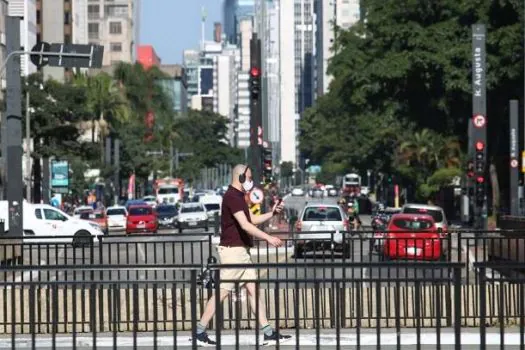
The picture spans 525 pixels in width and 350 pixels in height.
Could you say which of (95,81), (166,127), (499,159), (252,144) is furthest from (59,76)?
(252,144)

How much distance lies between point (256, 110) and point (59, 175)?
29.3m

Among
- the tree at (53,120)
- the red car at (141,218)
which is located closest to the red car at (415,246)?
the red car at (141,218)

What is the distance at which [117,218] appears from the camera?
71.3 meters

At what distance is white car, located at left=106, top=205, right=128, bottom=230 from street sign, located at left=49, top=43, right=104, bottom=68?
3083cm

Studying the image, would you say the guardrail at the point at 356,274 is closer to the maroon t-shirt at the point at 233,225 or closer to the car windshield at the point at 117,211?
the maroon t-shirt at the point at 233,225

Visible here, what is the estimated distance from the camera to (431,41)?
6875cm

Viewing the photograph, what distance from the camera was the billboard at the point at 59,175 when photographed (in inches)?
2891

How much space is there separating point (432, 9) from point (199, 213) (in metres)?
14.5

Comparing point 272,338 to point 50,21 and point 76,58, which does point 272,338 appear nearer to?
point 76,58

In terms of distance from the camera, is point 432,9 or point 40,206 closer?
point 40,206

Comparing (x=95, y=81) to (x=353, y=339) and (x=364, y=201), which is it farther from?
(x=353, y=339)

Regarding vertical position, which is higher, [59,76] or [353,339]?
[59,76]

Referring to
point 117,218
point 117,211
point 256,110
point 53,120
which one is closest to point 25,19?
point 53,120

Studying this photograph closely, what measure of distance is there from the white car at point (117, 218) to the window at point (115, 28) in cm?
12650
